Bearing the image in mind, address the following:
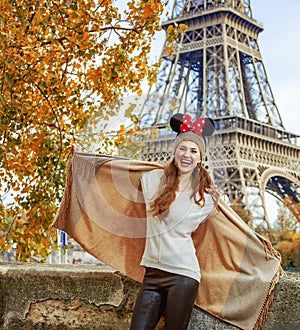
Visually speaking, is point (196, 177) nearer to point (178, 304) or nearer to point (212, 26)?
point (178, 304)

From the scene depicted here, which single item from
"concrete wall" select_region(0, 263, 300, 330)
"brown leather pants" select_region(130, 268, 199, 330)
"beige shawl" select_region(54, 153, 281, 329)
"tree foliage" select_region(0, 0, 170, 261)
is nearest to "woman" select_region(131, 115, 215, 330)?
"brown leather pants" select_region(130, 268, 199, 330)

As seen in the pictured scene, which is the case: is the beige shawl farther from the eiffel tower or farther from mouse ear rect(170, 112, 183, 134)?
the eiffel tower

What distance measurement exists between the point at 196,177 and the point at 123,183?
0.55 meters

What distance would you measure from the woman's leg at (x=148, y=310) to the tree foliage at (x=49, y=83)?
2252 mm

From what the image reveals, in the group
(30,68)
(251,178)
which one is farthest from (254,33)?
(30,68)

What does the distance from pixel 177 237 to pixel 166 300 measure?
368 mm

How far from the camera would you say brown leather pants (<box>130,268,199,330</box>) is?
3.24 metres

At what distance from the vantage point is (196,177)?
3.52m

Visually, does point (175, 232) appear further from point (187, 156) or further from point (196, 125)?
point (196, 125)

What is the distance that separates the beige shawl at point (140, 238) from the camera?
3.58m

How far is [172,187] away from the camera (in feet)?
11.2

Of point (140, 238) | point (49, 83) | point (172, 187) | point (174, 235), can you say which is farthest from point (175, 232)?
point (49, 83)

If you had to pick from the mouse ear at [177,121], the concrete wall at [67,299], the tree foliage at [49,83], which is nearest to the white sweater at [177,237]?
the mouse ear at [177,121]

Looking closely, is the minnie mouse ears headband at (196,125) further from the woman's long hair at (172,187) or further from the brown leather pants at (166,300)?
the brown leather pants at (166,300)
